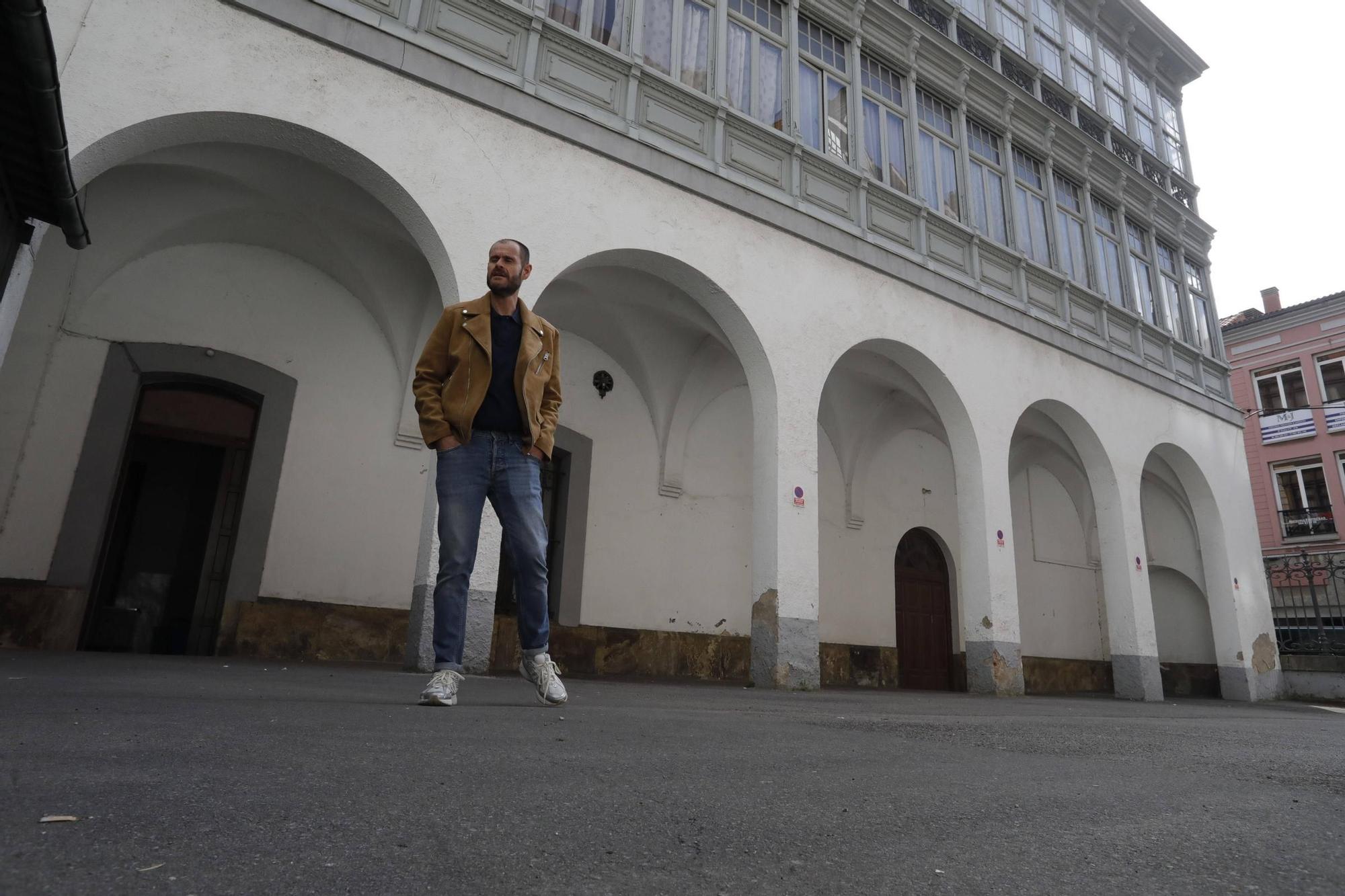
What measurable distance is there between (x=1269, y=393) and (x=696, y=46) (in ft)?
78.8

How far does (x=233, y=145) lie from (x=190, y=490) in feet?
22.2

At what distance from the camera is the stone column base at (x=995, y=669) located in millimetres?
9125

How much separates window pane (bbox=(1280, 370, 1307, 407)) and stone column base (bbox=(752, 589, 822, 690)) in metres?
23.3

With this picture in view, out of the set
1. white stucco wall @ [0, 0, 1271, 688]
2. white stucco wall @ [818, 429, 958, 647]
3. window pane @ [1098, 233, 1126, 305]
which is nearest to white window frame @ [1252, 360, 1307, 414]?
window pane @ [1098, 233, 1126, 305]

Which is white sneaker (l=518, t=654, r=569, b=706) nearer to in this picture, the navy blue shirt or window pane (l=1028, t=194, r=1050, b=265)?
the navy blue shirt

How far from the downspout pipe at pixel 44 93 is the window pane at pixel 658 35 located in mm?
5757

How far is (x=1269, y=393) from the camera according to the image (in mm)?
24062

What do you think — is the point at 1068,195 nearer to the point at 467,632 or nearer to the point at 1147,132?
the point at 1147,132

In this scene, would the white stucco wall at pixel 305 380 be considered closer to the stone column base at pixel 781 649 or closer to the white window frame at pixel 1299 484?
the stone column base at pixel 781 649

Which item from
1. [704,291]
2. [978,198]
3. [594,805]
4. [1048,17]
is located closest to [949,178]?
[978,198]

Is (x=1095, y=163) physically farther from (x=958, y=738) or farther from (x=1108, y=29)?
(x=958, y=738)

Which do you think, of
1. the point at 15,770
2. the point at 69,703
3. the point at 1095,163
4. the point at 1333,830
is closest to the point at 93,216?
the point at 69,703

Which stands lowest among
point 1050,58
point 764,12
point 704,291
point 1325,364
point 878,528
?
point 878,528

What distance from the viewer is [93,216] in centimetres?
735
